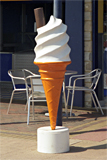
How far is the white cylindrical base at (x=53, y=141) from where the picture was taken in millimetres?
5027

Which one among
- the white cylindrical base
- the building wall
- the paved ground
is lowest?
the paved ground

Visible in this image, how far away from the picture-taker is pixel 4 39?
1619 cm

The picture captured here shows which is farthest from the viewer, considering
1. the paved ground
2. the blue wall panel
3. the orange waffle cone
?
the blue wall panel

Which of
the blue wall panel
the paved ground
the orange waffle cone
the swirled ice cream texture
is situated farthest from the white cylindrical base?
the blue wall panel

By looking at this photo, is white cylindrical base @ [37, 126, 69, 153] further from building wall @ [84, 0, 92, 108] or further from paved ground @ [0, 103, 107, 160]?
building wall @ [84, 0, 92, 108]

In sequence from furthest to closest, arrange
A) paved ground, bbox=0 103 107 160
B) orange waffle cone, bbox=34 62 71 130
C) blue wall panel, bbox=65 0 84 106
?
blue wall panel, bbox=65 0 84 106 → orange waffle cone, bbox=34 62 71 130 → paved ground, bbox=0 103 107 160

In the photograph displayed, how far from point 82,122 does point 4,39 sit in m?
9.58

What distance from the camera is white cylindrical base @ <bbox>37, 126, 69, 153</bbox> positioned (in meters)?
5.03

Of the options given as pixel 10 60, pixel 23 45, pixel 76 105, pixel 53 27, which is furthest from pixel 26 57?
pixel 53 27

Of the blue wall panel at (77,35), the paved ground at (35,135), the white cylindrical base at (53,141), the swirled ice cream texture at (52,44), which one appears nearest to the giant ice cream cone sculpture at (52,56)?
the swirled ice cream texture at (52,44)

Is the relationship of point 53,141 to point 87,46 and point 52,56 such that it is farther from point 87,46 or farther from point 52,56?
point 87,46

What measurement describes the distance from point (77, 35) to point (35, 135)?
3.50 metres

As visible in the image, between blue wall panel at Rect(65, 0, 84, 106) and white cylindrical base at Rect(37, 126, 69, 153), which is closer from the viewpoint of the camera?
white cylindrical base at Rect(37, 126, 69, 153)

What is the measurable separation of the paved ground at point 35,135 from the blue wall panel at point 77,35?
931mm
